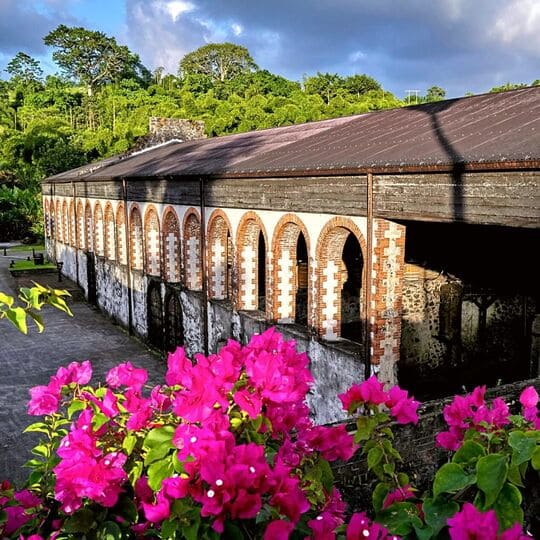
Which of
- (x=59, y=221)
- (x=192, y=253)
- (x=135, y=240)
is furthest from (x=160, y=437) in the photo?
(x=59, y=221)

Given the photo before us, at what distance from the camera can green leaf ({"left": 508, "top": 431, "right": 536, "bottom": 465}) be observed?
1734mm

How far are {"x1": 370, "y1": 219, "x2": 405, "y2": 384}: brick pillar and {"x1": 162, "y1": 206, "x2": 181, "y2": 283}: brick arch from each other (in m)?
7.51

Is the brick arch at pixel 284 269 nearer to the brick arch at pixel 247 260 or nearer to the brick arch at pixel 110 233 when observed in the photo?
the brick arch at pixel 247 260

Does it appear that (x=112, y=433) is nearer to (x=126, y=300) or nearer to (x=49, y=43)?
(x=126, y=300)

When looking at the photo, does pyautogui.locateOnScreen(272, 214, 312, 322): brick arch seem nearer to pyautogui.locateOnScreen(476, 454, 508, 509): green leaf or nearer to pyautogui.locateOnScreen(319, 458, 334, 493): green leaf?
pyautogui.locateOnScreen(319, 458, 334, 493): green leaf

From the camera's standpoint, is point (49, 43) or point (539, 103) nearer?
point (539, 103)

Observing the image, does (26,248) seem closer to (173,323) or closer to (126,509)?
(173,323)

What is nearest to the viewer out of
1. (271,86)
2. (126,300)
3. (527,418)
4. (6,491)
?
(527,418)

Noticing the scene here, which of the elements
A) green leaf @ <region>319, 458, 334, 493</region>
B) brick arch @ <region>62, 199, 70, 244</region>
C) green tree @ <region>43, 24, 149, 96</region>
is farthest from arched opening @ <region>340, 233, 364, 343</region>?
green tree @ <region>43, 24, 149, 96</region>

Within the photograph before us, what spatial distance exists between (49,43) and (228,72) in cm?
2342

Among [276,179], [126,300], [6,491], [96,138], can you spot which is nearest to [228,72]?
[96,138]

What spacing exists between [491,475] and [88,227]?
21983mm

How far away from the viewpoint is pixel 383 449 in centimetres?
249

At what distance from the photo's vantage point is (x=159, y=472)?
217cm
